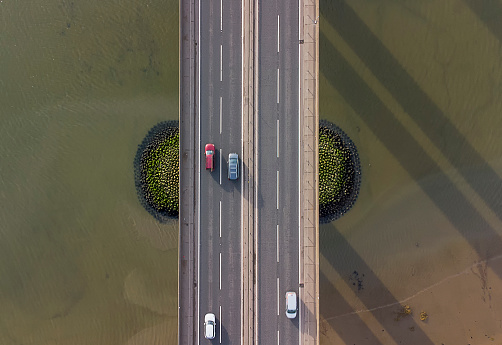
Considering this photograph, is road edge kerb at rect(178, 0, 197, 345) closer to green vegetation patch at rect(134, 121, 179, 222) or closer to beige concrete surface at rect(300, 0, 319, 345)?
green vegetation patch at rect(134, 121, 179, 222)

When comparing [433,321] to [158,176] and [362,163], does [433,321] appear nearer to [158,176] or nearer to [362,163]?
[362,163]

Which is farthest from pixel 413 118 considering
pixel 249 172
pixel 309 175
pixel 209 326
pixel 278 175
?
pixel 209 326

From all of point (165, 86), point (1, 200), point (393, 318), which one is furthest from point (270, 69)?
point (1, 200)

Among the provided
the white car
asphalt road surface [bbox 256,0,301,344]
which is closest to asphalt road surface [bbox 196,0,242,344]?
the white car

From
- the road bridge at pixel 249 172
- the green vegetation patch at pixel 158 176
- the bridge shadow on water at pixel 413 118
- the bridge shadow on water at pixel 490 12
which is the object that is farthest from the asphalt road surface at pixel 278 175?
the bridge shadow on water at pixel 490 12

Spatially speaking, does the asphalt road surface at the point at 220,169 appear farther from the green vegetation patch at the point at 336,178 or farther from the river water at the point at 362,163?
the green vegetation patch at the point at 336,178
